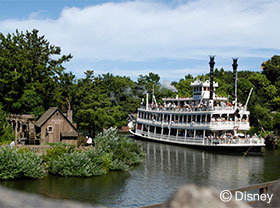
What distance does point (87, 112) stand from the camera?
129 ft

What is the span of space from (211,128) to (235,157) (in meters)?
6.00

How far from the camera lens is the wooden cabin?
1067 inches

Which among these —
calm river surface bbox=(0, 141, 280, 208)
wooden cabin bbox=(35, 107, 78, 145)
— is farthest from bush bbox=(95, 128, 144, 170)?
wooden cabin bbox=(35, 107, 78, 145)

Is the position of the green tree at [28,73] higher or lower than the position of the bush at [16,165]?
higher

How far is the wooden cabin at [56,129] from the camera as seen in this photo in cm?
2711

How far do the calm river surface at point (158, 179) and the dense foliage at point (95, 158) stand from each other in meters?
0.63

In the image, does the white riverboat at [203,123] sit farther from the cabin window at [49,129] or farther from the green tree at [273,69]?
the green tree at [273,69]

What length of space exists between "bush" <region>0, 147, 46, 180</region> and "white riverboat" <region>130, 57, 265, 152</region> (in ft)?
75.7

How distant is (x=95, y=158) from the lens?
918 inches

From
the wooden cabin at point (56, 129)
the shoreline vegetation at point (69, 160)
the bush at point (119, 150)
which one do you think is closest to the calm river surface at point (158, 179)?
the shoreline vegetation at point (69, 160)

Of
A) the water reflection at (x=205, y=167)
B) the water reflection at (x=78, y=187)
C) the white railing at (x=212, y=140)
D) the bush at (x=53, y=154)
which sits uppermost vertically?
the bush at (x=53, y=154)

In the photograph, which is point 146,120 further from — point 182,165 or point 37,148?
point 37,148

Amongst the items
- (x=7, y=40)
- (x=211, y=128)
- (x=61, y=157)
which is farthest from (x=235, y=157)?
(x=7, y=40)

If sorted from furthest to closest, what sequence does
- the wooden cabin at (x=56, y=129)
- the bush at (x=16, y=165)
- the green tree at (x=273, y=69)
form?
the green tree at (x=273, y=69) → the wooden cabin at (x=56, y=129) → the bush at (x=16, y=165)
